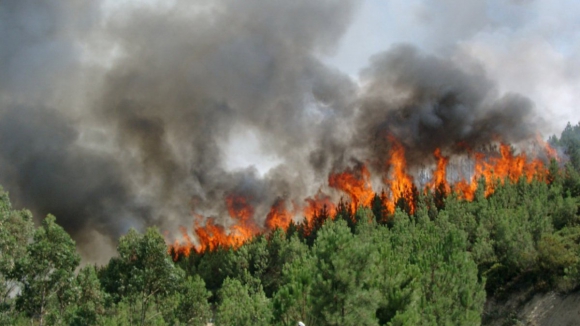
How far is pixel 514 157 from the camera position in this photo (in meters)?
118

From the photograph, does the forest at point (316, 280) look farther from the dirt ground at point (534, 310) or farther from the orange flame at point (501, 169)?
the orange flame at point (501, 169)

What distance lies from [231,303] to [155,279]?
52.0 feet

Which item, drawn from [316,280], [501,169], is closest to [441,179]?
[501,169]

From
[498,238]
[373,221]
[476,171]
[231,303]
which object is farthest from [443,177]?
[231,303]

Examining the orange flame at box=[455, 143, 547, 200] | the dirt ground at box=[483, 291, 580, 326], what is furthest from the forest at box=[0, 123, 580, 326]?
the orange flame at box=[455, 143, 547, 200]

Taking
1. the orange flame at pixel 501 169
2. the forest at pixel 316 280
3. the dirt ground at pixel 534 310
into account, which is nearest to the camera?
the forest at pixel 316 280

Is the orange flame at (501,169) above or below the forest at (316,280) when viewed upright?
above

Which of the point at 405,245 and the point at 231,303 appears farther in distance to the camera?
the point at 405,245

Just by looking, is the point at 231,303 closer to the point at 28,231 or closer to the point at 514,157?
the point at 28,231

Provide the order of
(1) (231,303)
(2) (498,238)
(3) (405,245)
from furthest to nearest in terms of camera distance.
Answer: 1. (2) (498,238)
2. (3) (405,245)
3. (1) (231,303)

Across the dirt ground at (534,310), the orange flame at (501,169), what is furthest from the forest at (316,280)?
the orange flame at (501,169)

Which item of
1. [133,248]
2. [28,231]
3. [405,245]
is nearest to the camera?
[133,248]

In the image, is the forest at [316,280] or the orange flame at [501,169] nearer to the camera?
the forest at [316,280]

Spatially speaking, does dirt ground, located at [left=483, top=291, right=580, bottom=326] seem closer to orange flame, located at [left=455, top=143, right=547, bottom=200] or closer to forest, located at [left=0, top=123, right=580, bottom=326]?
forest, located at [left=0, top=123, right=580, bottom=326]
